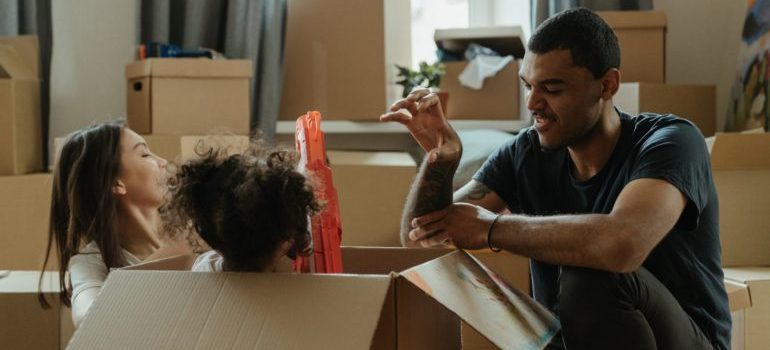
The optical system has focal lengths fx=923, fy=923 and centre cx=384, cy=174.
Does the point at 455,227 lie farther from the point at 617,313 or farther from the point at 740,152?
the point at 740,152

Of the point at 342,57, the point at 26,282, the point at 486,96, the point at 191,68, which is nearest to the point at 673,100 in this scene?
the point at 486,96

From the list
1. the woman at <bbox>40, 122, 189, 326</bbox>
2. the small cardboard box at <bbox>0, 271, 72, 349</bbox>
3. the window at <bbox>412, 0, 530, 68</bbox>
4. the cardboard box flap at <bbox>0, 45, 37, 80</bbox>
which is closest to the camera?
the woman at <bbox>40, 122, 189, 326</bbox>

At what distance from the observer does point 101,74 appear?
3.13m

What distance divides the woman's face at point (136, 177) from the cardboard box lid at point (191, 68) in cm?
77

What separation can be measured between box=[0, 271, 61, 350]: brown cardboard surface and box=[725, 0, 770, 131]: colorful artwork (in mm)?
1905

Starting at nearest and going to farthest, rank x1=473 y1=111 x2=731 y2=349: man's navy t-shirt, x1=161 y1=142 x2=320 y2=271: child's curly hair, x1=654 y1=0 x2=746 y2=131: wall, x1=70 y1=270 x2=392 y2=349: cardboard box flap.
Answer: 1. x1=70 y1=270 x2=392 y2=349: cardboard box flap
2. x1=161 y1=142 x2=320 y2=271: child's curly hair
3. x1=473 y1=111 x2=731 y2=349: man's navy t-shirt
4. x1=654 y1=0 x2=746 y2=131: wall

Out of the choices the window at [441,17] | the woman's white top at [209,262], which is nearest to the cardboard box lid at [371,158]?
the window at [441,17]

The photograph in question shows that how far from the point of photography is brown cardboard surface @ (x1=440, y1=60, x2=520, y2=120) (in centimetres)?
299

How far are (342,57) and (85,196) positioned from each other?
3.89 ft

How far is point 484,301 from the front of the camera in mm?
1204

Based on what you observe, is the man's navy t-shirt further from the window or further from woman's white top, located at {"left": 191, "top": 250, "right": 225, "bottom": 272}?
the window

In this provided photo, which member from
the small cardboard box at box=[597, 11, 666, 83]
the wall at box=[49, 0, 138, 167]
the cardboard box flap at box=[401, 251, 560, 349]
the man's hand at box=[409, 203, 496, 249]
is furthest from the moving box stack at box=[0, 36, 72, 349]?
the small cardboard box at box=[597, 11, 666, 83]

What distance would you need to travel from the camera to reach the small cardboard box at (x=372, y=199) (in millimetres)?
2621

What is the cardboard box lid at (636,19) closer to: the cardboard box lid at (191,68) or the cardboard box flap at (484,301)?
the cardboard box lid at (191,68)
